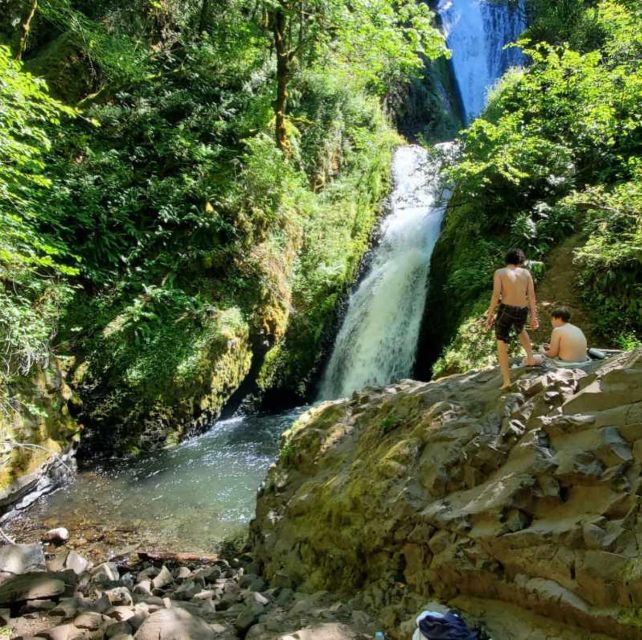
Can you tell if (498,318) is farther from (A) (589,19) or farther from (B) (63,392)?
(A) (589,19)

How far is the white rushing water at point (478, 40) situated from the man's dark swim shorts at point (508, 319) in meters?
22.5

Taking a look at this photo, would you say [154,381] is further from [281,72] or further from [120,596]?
[281,72]

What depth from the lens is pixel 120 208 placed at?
10266mm

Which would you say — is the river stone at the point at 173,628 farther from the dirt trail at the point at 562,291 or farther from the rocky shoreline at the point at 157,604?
the dirt trail at the point at 562,291

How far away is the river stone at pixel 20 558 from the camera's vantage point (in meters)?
5.53

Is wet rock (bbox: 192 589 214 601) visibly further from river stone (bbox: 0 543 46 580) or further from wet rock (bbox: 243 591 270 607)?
river stone (bbox: 0 543 46 580)

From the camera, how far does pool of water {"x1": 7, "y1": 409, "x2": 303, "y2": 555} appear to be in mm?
6945

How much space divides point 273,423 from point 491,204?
746 cm

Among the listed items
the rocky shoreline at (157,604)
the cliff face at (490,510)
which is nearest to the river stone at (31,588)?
the rocky shoreline at (157,604)

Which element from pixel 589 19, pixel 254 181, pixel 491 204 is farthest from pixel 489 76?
pixel 254 181

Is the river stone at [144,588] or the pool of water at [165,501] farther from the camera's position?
the pool of water at [165,501]

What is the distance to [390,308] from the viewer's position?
12938 millimetres

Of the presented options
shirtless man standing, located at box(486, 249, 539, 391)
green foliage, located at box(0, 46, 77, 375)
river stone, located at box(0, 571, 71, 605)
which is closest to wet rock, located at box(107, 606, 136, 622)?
river stone, located at box(0, 571, 71, 605)

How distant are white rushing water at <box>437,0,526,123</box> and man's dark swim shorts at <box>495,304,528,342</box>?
73.7 feet
